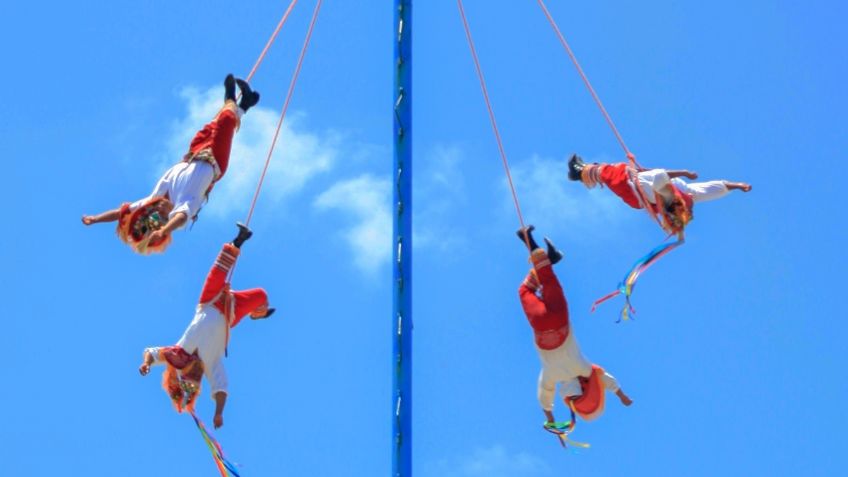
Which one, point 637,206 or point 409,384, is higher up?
point 637,206

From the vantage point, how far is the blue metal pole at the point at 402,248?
18516 millimetres

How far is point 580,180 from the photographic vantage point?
19.6 metres

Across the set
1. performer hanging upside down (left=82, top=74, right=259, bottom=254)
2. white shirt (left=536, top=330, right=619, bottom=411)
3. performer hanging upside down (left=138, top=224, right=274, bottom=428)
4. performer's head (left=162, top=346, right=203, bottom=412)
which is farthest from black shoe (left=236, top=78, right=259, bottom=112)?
white shirt (left=536, top=330, right=619, bottom=411)

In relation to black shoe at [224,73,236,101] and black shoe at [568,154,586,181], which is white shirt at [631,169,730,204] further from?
black shoe at [224,73,236,101]

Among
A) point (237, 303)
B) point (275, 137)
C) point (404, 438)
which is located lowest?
point (404, 438)

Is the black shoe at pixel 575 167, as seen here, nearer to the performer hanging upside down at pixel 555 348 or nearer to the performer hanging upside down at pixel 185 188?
the performer hanging upside down at pixel 555 348

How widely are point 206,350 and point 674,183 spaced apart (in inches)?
176

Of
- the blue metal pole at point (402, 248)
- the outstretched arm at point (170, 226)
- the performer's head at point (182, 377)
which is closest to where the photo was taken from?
the outstretched arm at point (170, 226)

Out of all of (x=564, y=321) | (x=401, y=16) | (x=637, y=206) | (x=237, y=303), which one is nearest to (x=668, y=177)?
(x=637, y=206)

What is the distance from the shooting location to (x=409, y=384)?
61.3 feet

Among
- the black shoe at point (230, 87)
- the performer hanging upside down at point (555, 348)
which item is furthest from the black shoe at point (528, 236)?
the black shoe at point (230, 87)

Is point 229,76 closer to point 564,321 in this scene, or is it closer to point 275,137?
point 275,137

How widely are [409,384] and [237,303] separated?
6.05 ft

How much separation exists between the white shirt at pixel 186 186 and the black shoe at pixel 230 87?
2.45 feet
